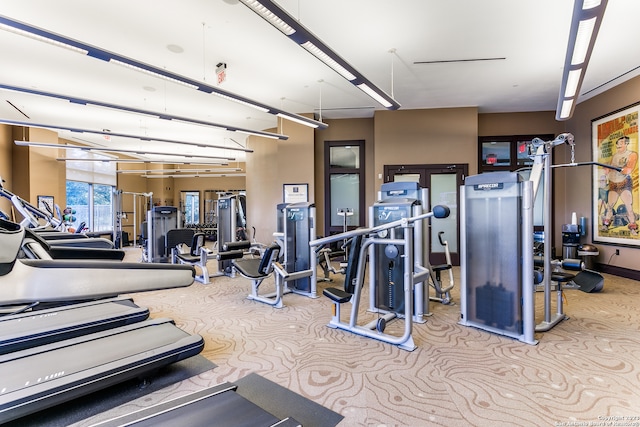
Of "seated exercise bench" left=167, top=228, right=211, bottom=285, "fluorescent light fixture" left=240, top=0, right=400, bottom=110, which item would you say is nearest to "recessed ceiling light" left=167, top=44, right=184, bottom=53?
"fluorescent light fixture" left=240, top=0, right=400, bottom=110

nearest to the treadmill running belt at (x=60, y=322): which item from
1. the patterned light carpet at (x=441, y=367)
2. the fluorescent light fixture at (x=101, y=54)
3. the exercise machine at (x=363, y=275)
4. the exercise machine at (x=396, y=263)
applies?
the patterned light carpet at (x=441, y=367)

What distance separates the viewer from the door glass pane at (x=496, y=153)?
26.1 feet

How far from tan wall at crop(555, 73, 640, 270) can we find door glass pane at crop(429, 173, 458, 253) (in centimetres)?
251

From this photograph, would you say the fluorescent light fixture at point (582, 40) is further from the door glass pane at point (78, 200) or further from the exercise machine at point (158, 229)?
the door glass pane at point (78, 200)

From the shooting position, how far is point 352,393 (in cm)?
227

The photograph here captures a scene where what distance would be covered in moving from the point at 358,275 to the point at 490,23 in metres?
3.75

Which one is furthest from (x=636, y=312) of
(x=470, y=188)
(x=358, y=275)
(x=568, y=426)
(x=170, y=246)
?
(x=170, y=246)

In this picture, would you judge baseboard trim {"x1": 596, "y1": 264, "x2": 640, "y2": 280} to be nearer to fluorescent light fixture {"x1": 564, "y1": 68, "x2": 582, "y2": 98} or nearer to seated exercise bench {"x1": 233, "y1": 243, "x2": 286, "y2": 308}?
fluorescent light fixture {"x1": 564, "y1": 68, "x2": 582, "y2": 98}

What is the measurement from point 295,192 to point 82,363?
6.33m

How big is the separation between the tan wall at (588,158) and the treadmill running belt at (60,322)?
8.00 meters

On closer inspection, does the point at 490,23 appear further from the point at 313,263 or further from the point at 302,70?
the point at 313,263

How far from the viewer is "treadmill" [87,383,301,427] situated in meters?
1.76

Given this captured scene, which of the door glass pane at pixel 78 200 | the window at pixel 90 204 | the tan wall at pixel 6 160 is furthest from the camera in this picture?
the window at pixel 90 204

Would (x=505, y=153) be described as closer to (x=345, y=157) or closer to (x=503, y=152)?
(x=503, y=152)
